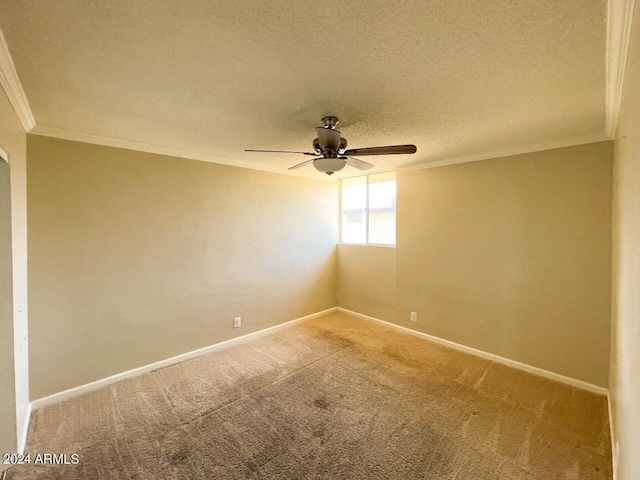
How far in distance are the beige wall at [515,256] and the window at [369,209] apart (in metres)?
0.26

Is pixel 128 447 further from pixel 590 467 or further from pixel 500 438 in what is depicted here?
pixel 590 467

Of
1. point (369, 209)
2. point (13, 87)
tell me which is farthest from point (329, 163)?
point (369, 209)

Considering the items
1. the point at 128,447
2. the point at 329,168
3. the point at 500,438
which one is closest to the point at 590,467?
the point at 500,438

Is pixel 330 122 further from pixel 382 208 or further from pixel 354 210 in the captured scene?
pixel 354 210

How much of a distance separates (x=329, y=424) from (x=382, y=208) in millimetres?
3081

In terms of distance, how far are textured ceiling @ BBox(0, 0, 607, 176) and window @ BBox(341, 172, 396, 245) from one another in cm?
184

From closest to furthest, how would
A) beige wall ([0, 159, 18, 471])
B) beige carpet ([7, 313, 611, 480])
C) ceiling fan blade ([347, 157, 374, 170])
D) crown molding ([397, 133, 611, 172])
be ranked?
beige wall ([0, 159, 18, 471]) < beige carpet ([7, 313, 611, 480]) < ceiling fan blade ([347, 157, 374, 170]) < crown molding ([397, 133, 611, 172])

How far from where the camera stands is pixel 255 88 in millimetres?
1688

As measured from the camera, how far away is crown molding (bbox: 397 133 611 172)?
100 inches

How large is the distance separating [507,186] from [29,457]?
4.68 m

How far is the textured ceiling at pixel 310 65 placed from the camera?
110 centimetres

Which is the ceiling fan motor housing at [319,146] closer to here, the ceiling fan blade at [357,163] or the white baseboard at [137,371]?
the ceiling fan blade at [357,163]

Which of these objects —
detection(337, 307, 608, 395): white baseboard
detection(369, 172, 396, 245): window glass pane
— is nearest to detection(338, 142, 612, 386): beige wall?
detection(337, 307, 608, 395): white baseboard

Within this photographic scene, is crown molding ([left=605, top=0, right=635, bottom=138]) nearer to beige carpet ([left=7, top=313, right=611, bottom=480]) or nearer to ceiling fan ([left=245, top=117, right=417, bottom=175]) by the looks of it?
ceiling fan ([left=245, top=117, right=417, bottom=175])
